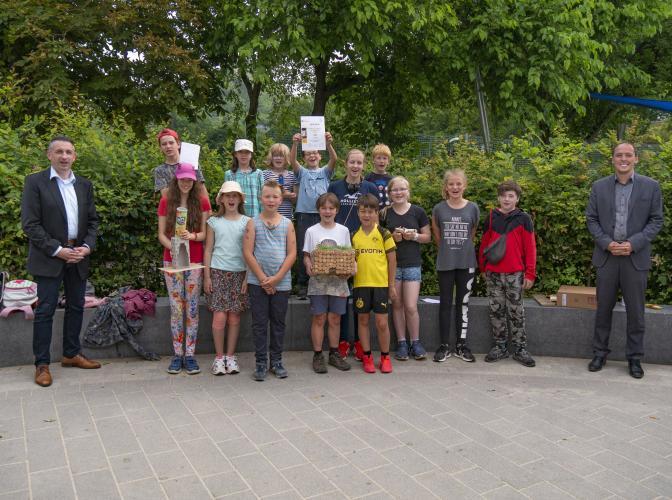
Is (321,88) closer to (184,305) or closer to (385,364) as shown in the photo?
(184,305)

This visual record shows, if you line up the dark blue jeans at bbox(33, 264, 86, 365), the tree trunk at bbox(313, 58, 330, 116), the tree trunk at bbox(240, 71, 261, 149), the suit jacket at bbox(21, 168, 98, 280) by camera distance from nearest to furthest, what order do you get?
1. the suit jacket at bbox(21, 168, 98, 280)
2. the dark blue jeans at bbox(33, 264, 86, 365)
3. the tree trunk at bbox(240, 71, 261, 149)
4. the tree trunk at bbox(313, 58, 330, 116)

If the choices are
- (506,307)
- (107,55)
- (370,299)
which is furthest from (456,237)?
(107,55)

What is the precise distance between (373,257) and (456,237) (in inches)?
33.7

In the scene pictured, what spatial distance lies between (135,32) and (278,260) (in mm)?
8575

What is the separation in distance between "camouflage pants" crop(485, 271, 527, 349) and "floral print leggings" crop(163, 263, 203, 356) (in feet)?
8.84

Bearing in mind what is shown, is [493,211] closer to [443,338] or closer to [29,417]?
[443,338]

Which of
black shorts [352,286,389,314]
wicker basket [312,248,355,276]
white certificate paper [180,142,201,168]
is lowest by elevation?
black shorts [352,286,389,314]

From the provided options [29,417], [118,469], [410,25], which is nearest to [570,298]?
[118,469]

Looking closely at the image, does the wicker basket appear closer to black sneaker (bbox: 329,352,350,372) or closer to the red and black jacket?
black sneaker (bbox: 329,352,350,372)

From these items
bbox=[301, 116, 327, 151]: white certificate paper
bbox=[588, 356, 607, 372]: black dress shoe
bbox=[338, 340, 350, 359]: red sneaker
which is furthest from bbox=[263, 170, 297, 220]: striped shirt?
bbox=[588, 356, 607, 372]: black dress shoe

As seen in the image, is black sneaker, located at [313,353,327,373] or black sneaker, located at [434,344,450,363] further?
black sneaker, located at [434,344,450,363]

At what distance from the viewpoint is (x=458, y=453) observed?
387 cm

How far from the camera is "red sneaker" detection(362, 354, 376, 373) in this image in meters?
5.43

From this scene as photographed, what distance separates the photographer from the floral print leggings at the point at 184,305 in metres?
5.33
